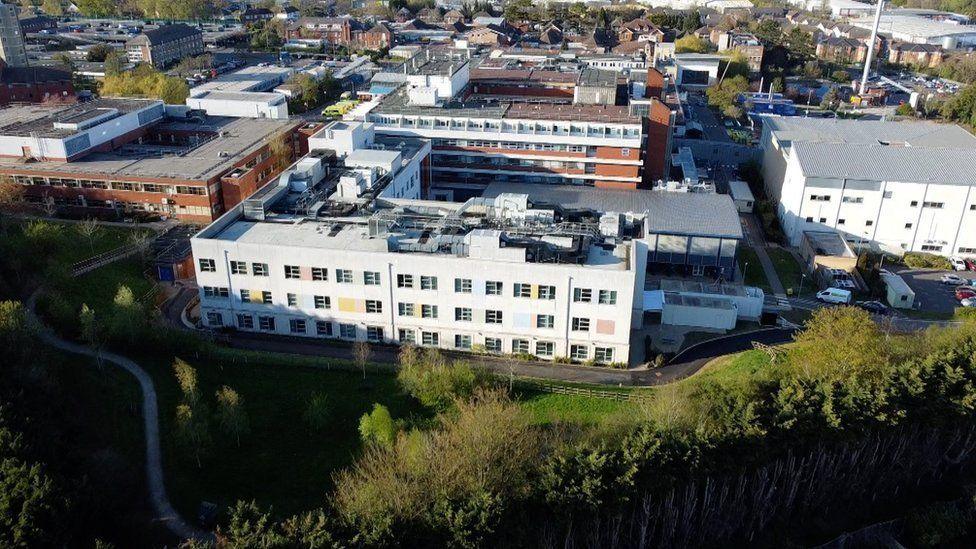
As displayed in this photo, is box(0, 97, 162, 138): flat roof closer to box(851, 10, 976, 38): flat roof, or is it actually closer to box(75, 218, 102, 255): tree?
box(75, 218, 102, 255): tree

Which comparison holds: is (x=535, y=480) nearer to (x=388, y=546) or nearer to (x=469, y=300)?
(x=388, y=546)

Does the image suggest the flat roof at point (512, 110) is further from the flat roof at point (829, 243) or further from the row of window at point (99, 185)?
the row of window at point (99, 185)

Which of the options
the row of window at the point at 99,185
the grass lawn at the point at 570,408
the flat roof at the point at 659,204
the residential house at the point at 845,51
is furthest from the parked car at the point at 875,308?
the residential house at the point at 845,51

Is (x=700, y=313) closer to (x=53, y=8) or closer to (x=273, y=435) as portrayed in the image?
(x=273, y=435)

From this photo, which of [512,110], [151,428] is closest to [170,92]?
[512,110]

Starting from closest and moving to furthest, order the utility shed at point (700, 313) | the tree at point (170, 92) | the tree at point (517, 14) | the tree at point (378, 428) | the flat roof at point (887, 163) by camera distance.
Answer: the tree at point (378, 428), the utility shed at point (700, 313), the flat roof at point (887, 163), the tree at point (170, 92), the tree at point (517, 14)
